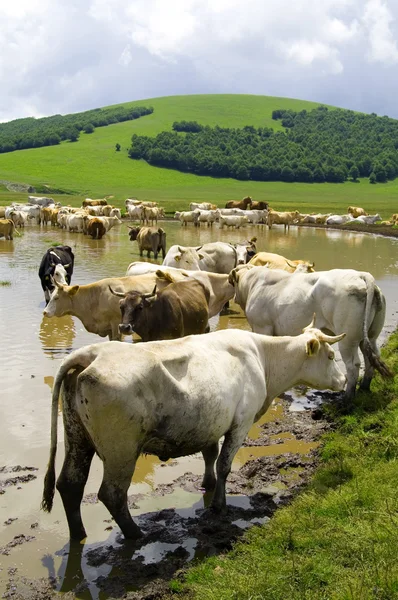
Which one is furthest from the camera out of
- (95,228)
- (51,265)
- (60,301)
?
(95,228)

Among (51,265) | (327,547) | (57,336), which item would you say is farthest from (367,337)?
(51,265)

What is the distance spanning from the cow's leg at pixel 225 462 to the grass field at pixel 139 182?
178ft

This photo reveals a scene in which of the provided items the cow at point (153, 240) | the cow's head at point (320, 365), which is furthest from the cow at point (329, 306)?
the cow at point (153, 240)

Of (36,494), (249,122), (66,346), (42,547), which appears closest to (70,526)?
(42,547)

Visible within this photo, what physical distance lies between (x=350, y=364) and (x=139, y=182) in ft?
318

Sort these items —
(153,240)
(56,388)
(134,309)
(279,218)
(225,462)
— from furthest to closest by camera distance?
(279,218)
(153,240)
(134,309)
(225,462)
(56,388)

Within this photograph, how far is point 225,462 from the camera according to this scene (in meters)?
6.34

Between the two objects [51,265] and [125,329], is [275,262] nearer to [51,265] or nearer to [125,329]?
[51,265]

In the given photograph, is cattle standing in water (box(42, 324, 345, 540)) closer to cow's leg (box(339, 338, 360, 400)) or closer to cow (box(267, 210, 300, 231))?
cow's leg (box(339, 338, 360, 400))

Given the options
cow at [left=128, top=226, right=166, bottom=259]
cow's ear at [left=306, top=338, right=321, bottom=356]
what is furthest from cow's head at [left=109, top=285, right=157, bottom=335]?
cow at [left=128, top=226, right=166, bottom=259]

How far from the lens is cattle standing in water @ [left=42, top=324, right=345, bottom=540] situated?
5.34 m

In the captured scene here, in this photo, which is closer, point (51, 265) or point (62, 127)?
point (51, 265)

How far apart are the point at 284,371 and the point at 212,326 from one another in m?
7.43

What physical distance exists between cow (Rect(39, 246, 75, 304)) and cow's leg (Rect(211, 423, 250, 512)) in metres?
9.47
